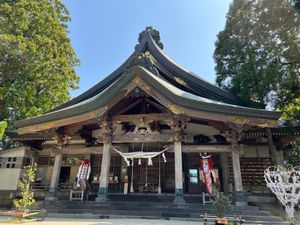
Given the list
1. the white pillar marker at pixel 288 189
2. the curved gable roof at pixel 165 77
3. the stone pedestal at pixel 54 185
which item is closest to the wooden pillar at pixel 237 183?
the white pillar marker at pixel 288 189

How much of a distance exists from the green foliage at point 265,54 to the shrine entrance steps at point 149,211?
197 inches

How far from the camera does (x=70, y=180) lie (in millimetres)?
12258

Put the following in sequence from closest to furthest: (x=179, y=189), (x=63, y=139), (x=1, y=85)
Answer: (x=179, y=189) → (x=63, y=139) → (x=1, y=85)

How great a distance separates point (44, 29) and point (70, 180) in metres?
10.8

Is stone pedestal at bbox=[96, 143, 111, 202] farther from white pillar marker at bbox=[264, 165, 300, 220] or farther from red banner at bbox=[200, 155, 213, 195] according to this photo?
white pillar marker at bbox=[264, 165, 300, 220]

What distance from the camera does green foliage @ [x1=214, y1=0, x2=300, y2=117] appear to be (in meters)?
9.43

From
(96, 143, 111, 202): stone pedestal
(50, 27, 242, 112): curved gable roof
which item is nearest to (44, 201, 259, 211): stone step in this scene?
Answer: (96, 143, 111, 202): stone pedestal

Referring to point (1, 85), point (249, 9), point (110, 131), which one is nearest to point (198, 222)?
point (110, 131)

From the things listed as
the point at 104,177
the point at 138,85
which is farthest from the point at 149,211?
the point at 138,85

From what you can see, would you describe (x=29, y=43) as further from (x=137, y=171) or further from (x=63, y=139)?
(x=137, y=171)

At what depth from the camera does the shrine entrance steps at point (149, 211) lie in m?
6.93

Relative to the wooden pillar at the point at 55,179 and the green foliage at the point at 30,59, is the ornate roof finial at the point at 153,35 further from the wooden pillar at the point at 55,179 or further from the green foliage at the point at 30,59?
the wooden pillar at the point at 55,179

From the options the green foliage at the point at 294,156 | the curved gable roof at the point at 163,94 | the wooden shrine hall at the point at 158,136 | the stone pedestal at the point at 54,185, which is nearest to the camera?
the curved gable roof at the point at 163,94

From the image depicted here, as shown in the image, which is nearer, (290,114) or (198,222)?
(198,222)
